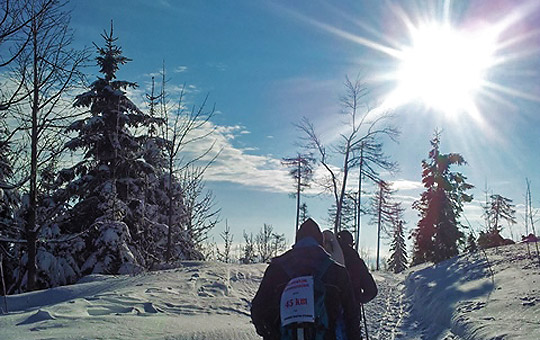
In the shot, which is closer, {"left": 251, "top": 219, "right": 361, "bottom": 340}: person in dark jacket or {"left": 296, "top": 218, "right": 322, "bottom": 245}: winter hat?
{"left": 251, "top": 219, "right": 361, "bottom": 340}: person in dark jacket

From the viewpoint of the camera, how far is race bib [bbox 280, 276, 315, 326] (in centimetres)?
348

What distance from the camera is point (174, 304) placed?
27.4 ft

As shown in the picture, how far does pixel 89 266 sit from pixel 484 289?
540 inches

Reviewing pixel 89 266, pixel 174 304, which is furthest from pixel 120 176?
pixel 174 304

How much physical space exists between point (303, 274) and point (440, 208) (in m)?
23.0

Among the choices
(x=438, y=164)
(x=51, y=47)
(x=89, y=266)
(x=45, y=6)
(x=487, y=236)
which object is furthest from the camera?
(x=438, y=164)

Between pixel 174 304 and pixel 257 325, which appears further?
pixel 174 304

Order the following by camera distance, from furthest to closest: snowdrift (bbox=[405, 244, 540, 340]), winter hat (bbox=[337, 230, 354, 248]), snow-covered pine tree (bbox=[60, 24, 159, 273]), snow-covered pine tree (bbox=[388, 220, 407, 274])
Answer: snow-covered pine tree (bbox=[388, 220, 407, 274]) → snow-covered pine tree (bbox=[60, 24, 159, 273]) → snowdrift (bbox=[405, 244, 540, 340]) → winter hat (bbox=[337, 230, 354, 248])

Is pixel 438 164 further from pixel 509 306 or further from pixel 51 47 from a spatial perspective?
pixel 51 47

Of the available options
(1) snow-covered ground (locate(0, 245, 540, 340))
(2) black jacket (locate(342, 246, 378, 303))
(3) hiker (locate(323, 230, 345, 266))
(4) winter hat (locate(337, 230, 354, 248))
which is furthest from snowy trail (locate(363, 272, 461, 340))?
(3) hiker (locate(323, 230, 345, 266))

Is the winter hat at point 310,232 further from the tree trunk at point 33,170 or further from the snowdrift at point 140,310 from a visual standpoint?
the tree trunk at point 33,170

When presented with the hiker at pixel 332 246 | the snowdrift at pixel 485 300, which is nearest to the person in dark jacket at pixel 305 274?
the hiker at pixel 332 246

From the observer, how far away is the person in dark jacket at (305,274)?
12.1 ft

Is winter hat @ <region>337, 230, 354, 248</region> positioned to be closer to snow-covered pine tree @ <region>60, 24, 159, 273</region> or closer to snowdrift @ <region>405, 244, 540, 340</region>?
snowdrift @ <region>405, 244, 540, 340</region>
